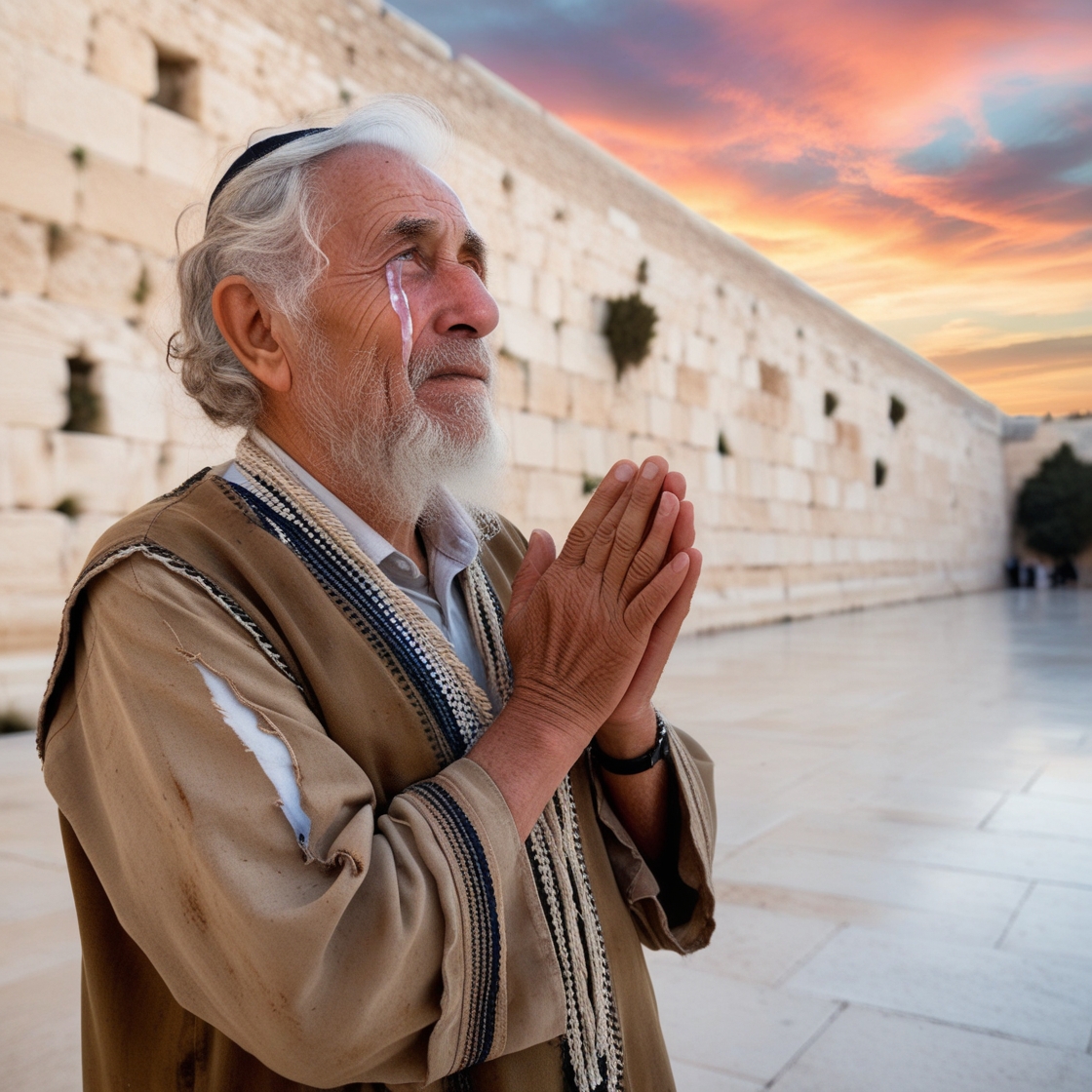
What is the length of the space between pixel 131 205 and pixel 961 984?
18.1 ft

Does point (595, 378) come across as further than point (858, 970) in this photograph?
Yes

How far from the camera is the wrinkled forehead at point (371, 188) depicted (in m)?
1.22

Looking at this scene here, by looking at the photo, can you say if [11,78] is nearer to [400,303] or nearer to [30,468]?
[30,468]

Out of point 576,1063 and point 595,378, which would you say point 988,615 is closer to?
point 595,378

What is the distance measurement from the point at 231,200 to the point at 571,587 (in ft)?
2.10

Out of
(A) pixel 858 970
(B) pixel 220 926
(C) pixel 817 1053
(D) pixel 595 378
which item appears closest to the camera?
(B) pixel 220 926

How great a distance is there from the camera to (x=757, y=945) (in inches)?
106

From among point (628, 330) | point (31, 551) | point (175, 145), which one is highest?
point (175, 145)

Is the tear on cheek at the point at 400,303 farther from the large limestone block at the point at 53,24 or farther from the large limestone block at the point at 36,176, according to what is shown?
the large limestone block at the point at 53,24

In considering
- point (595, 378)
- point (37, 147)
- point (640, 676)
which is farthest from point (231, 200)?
point (595, 378)

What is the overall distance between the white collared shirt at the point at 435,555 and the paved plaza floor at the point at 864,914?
127 centimetres

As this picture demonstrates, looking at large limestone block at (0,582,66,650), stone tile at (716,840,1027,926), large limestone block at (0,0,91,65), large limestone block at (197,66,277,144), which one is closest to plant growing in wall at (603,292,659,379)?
large limestone block at (197,66,277,144)

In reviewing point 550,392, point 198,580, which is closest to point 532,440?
point 550,392

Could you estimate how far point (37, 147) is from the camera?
5.29 metres
